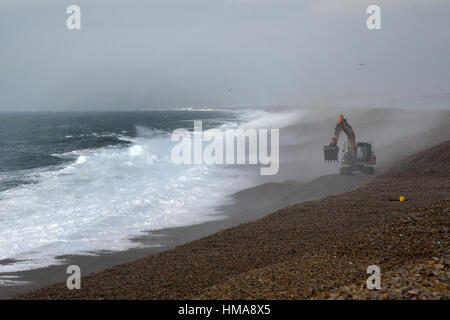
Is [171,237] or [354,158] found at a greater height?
[354,158]

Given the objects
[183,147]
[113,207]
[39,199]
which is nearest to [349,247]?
[113,207]

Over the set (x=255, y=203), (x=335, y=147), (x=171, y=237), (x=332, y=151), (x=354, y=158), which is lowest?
(x=171, y=237)

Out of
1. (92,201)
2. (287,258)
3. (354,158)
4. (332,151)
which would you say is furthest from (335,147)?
(287,258)

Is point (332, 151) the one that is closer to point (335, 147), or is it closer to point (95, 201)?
point (335, 147)

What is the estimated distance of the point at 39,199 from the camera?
73.6 ft

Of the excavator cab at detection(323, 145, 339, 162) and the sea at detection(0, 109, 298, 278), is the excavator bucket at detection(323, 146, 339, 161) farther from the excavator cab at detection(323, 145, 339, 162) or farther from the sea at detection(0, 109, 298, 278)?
the sea at detection(0, 109, 298, 278)

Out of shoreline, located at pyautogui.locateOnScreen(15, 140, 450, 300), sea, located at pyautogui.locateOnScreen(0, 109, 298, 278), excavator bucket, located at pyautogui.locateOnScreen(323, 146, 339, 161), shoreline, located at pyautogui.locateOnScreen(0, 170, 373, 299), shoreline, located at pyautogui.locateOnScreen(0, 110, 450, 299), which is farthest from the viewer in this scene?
excavator bucket, located at pyautogui.locateOnScreen(323, 146, 339, 161)

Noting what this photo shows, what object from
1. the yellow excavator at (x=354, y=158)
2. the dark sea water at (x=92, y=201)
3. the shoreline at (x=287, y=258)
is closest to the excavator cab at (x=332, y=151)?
the yellow excavator at (x=354, y=158)

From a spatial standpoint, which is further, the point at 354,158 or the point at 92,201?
the point at 354,158

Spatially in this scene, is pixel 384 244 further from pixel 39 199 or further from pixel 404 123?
pixel 404 123

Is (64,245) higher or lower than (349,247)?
lower

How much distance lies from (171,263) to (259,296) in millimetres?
4037

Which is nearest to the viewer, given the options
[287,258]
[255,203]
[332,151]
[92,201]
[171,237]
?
[287,258]

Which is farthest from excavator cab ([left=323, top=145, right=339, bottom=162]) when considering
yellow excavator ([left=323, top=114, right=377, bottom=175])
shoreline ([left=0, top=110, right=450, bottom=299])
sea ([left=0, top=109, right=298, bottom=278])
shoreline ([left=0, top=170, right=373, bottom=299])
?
sea ([left=0, top=109, right=298, bottom=278])
